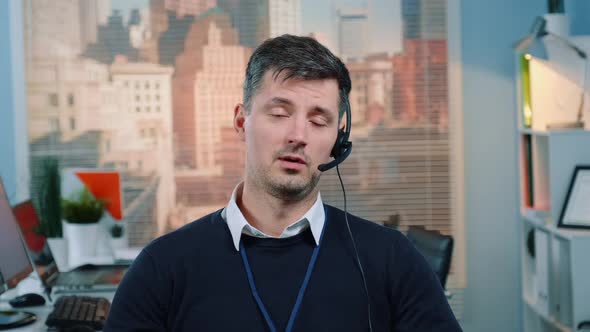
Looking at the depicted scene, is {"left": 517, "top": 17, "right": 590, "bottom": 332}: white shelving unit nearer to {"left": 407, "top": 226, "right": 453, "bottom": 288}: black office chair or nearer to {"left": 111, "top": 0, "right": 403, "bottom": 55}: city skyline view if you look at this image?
{"left": 407, "top": 226, "right": 453, "bottom": 288}: black office chair

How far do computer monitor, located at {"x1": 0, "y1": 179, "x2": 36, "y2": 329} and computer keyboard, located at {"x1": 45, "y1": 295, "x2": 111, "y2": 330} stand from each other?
132mm

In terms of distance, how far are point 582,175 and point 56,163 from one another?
2659 millimetres

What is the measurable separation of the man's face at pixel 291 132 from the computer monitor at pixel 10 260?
4.96 feet

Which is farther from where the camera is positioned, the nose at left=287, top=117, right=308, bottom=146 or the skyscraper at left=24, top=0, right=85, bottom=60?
the skyscraper at left=24, top=0, right=85, bottom=60

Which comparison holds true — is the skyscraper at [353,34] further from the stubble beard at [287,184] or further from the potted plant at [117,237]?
the stubble beard at [287,184]

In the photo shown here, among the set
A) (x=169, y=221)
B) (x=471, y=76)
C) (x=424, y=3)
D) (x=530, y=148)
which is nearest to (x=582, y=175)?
(x=530, y=148)

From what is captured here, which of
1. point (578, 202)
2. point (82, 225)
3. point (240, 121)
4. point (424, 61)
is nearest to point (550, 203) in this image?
point (578, 202)

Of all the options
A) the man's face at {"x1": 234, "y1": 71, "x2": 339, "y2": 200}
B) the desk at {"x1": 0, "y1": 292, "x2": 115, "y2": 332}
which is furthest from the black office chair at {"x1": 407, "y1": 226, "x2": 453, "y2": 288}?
the man's face at {"x1": 234, "y1": 71, "x2": 339, "y2": 200}

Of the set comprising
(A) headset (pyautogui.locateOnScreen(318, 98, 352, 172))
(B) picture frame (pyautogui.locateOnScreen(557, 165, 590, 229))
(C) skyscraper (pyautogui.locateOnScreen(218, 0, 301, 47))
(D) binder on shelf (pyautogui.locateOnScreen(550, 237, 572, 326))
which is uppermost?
(C) skyscraper (pyautogui.locateOnScreen(218, 0, 301, 47))

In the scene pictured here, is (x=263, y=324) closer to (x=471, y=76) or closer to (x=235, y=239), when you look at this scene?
(x=235, y=239)

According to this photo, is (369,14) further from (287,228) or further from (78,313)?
(287,228)

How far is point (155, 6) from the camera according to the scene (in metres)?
4.61

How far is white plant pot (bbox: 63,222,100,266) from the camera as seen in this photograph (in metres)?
3.93

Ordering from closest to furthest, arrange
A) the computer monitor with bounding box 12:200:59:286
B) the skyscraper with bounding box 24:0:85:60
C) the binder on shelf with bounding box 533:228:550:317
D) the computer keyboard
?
the computer keyboard
the computer monitor with bounding box 12:200:59:286
the binder on shelf with bounding box 533:228:550:317
the skyscraper with bounding box 24:0:85:60
